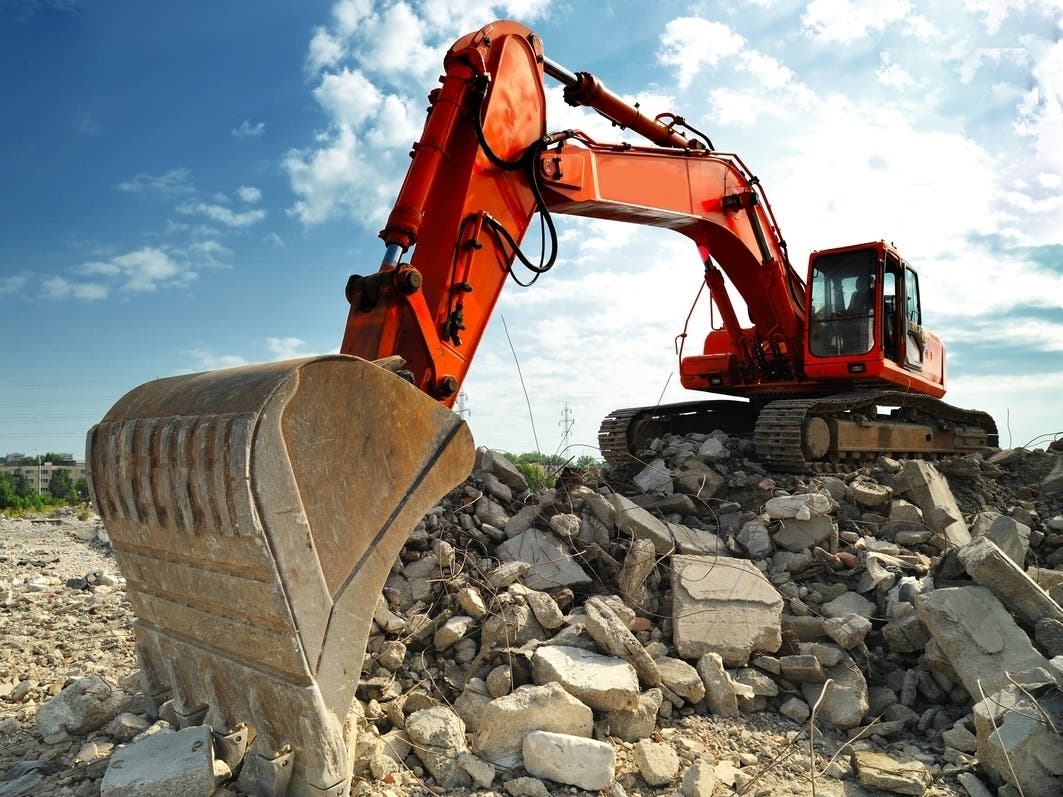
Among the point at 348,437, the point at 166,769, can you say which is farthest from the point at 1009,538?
the point at 166,769

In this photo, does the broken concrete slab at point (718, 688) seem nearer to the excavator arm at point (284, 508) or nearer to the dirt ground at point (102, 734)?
the dirt ground at point (102, 734)

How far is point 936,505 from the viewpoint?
613cm

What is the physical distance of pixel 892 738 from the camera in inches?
147

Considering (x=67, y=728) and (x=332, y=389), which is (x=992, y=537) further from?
(x=67, y=728)

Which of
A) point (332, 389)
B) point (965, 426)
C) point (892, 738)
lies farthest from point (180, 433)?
point (965, 426)

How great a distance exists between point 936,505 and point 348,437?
5161 mm

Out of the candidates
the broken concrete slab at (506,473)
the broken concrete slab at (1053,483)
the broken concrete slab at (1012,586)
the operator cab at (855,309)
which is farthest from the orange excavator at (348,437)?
the broken concrete slab at (1053,483)

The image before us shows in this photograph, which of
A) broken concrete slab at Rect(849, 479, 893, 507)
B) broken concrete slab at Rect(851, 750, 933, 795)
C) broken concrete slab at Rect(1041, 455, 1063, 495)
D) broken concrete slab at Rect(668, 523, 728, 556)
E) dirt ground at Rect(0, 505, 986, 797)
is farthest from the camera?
broken concrete slab at Rect(1041, 455, 1063, 495)

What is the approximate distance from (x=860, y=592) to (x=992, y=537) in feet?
3.84

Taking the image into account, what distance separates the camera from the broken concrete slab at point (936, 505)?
5898mm

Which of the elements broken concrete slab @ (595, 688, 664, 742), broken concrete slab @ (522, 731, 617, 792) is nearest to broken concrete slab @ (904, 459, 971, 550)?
broken concrete slab @ (595, 688, 664, 742)

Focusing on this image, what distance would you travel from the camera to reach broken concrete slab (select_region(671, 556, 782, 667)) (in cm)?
394

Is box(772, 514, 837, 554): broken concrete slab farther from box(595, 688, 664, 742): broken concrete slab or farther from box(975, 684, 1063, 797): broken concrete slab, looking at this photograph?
box(595, 688, 664, 742): broken concrete slab

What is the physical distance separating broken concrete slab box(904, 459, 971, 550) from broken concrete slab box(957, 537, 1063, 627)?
153 cm
